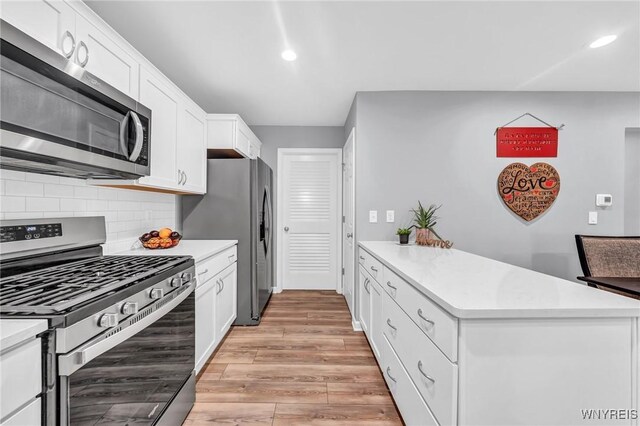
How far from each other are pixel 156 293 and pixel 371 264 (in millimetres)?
1542

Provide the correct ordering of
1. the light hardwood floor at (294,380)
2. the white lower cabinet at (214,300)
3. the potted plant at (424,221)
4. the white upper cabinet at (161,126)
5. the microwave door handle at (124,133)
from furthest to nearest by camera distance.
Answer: the potted plant at (424,221) → the white lower cabinet at (214,300) → the white upper cabinet at (161,126) → the light hardwood floor at (294,380) → the microwave door handle at (124,133)

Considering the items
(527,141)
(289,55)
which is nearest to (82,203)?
(289,55)

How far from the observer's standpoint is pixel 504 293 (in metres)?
1.14

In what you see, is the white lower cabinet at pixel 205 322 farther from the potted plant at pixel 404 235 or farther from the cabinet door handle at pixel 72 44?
the potted plant at pixel 404 235

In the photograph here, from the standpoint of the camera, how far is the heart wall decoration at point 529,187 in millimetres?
2961

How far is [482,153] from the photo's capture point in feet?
9.78

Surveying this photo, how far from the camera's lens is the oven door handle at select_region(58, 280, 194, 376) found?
34.9 inches

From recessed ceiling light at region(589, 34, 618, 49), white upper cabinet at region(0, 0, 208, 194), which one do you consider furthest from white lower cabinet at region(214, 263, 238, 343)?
recessed ceiling light at region(589, 34, 618, 49)

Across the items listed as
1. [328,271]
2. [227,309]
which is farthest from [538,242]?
[227,309]

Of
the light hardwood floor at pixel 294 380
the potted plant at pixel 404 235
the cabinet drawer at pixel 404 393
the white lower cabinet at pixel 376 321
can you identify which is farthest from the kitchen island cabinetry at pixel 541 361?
the potted plant at pixel 404 235

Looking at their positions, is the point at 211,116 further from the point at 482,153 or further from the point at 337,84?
the point at 482,153

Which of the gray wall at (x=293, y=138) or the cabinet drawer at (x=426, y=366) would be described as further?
the gray wall at (x=293, y=138)

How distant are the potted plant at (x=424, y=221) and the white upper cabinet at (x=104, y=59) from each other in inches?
94.8

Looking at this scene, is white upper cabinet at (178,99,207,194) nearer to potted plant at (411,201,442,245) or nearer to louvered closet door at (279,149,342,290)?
louvered closet door at (279,149,342,290)
